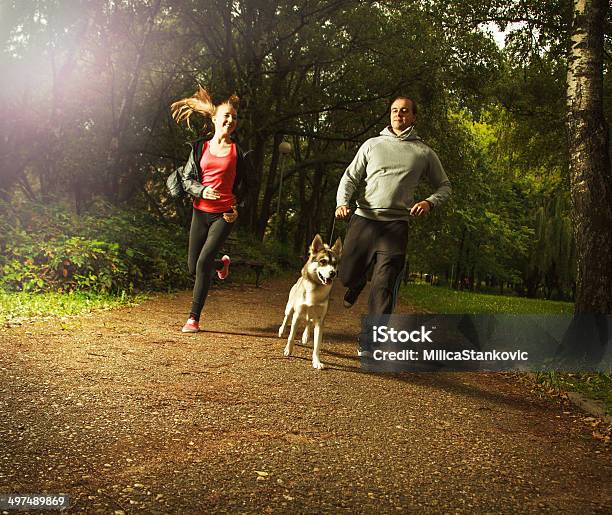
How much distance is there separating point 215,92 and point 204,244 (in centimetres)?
1400

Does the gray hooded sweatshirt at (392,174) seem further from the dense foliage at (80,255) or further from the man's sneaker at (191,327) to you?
the dense foliage at (80,255)

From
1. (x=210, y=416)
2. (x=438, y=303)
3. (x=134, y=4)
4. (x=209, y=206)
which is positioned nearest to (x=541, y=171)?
(x=438, y=303)

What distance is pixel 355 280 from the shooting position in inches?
245

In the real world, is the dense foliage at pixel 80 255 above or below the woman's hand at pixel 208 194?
below

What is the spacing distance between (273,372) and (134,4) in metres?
14.6

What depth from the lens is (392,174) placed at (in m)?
5.93

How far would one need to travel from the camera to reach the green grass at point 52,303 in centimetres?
782

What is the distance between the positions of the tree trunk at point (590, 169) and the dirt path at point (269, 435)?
71.2 inches

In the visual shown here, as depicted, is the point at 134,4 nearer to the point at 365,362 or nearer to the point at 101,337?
the point at 101,337

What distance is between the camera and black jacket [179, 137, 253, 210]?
6.97 metres

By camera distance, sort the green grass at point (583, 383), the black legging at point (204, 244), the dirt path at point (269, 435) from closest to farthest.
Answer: the dirt path at point (269, 435) < the green grass at point (583, 383) < the black legging at point (204, 244)

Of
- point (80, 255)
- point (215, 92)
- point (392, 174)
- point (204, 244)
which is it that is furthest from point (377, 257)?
point (215, 92)

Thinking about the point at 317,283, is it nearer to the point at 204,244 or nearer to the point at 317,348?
the point at 317,348

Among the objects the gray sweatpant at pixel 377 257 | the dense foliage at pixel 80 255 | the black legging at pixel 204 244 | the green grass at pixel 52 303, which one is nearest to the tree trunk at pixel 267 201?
the dense foliage at pixel 80 255
